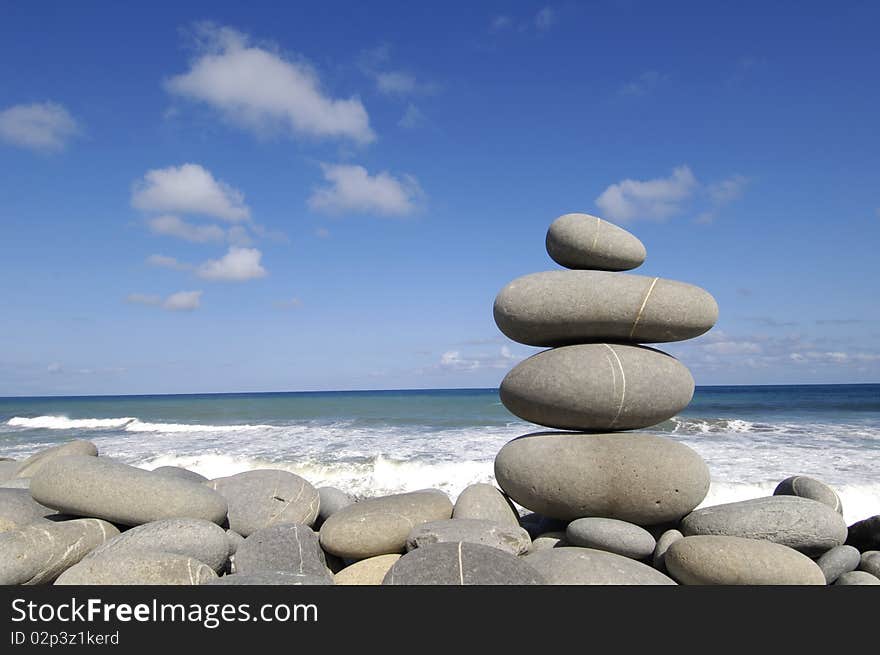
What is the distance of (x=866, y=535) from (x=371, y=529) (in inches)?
217

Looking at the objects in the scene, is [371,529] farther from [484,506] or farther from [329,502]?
[329,502]

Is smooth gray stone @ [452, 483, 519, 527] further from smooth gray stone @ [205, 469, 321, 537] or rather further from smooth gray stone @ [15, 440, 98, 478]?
smooth gray stone @ [15, 440, 98, 478]

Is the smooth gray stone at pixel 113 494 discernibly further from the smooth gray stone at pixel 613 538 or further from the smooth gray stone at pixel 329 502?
the smooth gray stone at pixel 613 538

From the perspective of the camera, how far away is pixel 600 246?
756cm

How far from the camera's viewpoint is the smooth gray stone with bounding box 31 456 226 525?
6.22 metres

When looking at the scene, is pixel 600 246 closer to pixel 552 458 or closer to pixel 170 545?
pixel 552 458

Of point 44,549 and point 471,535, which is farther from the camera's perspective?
point 471,535

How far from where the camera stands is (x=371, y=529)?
20.3 feet

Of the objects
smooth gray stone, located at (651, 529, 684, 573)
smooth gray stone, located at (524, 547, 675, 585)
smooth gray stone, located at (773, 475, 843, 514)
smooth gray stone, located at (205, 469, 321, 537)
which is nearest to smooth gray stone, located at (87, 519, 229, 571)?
smooth gray stone, located at (205, 469, 321, 537)

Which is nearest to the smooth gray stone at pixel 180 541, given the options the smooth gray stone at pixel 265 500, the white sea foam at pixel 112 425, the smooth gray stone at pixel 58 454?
the smooth gray stone at pixel 265 500

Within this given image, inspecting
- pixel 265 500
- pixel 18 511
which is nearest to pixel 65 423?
pixel 18 511

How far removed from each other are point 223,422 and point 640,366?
112ft

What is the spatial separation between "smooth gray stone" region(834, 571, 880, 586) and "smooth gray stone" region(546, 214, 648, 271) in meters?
4.09

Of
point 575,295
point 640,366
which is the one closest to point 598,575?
point 640,366
